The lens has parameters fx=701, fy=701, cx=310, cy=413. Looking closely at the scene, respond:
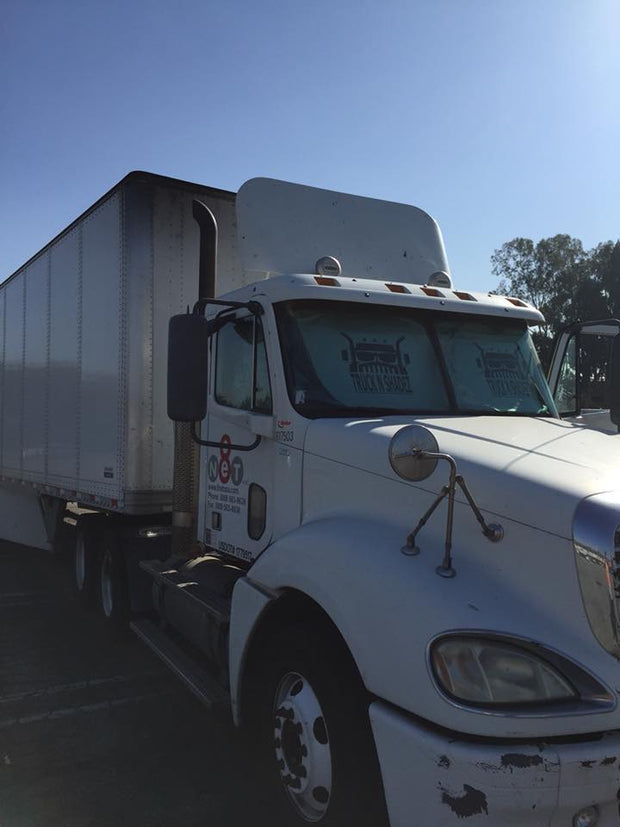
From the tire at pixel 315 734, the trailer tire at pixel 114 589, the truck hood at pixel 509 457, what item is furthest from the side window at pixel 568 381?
the trailer tire at pixel 114 589

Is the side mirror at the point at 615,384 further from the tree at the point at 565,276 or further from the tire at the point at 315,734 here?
the tree at the point at 565,276

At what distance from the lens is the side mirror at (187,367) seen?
3533mm

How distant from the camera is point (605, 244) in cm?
3253

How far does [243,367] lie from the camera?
411 cm

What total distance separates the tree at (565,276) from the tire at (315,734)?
27.9 meters

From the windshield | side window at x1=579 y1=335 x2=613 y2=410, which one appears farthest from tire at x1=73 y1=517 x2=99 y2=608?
side window at x1=579 y1=335 x2=613 y2=410

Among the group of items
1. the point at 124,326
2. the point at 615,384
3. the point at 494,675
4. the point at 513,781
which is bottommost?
the point at 513,781

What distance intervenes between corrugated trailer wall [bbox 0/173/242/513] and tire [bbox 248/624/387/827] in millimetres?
2868

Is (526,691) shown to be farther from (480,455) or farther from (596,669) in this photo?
(480,455)

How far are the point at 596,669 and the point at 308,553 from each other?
1.18 meters

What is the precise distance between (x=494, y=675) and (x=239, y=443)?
232 centimetres

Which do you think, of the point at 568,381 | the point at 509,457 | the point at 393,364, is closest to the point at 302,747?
the point at 509,457

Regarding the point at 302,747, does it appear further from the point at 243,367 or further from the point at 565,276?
the point at 565,276

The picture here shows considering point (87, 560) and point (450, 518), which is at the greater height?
point (450, 518)
